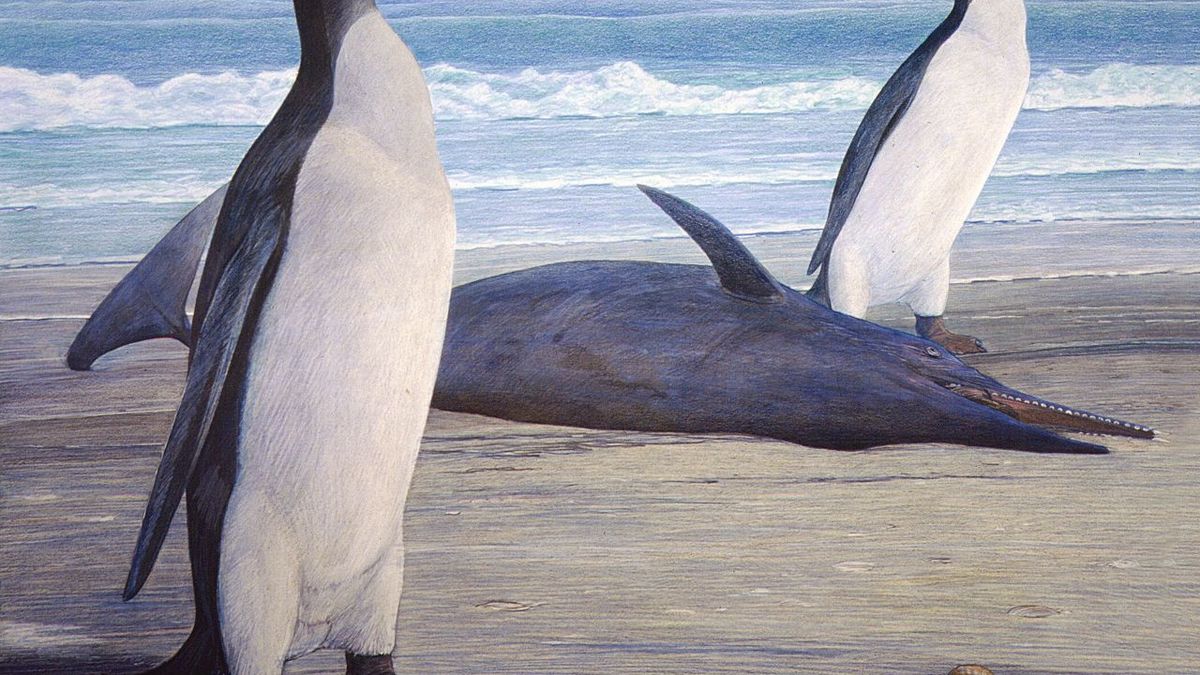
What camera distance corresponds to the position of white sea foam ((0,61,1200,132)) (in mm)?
2367

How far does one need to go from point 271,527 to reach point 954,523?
0.93 meters

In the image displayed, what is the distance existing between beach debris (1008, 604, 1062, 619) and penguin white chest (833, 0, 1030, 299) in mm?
956

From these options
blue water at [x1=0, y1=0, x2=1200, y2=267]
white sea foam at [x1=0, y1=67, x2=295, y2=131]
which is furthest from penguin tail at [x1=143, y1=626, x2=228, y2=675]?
white sea foam at [x1=0, y1=67, x2=295, y2=131]

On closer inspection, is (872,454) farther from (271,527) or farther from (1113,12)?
(1113,12)

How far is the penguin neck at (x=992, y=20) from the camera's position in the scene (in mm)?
2273

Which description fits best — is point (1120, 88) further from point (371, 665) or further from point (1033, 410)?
point (371, 665)

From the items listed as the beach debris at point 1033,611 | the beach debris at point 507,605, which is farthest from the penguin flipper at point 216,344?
the beach debris at point 1033,611

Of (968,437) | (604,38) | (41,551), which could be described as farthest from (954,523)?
(604,38)

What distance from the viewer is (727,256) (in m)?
1.80

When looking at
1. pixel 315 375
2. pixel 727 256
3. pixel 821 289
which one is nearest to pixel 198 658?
pixel 315 375

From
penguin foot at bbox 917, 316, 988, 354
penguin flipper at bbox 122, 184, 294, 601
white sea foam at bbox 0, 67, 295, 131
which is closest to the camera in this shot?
penguin flipper at bbox 122, 184, 294, 601

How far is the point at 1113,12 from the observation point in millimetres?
2695

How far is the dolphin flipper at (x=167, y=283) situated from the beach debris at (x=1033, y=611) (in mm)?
1240

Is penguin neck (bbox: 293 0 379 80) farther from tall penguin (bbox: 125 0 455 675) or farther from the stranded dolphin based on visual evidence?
the stranded dolphin
